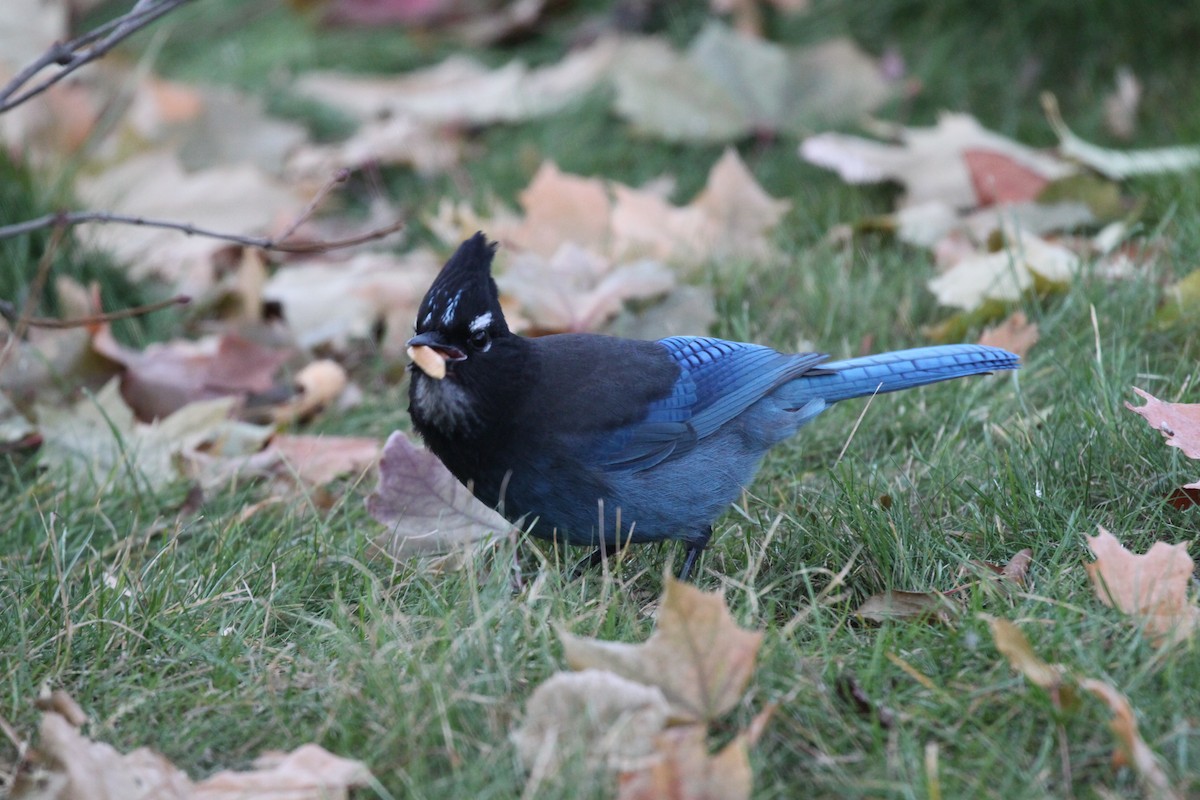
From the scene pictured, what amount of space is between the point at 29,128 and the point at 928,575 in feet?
15.6


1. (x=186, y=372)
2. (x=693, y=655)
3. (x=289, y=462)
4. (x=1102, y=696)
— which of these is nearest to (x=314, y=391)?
(x=186, y=372)

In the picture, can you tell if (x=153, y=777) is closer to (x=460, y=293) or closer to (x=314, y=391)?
(x=460, y=293)

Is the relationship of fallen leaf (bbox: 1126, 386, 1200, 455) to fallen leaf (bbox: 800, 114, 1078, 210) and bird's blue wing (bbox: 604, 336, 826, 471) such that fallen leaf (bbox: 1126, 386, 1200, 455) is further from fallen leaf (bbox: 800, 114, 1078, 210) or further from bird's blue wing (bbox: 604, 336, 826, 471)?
fallen leaf (bbox: 800, 114, 1078, 210)

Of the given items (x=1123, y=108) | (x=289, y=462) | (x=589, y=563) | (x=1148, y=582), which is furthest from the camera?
(x=1123, y=108)

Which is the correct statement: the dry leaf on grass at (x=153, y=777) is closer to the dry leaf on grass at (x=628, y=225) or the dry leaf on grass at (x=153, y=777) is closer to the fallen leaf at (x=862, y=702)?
the fallen leaf at (x=862, y=702)

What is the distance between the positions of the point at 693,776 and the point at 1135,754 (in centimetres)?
68

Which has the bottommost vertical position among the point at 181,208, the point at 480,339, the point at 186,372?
the point at 186,372

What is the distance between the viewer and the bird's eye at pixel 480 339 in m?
2.96

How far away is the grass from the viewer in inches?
88.0

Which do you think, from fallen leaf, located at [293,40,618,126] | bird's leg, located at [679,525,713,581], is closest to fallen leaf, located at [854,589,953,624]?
bird's leg, located at [679,525,713,581]

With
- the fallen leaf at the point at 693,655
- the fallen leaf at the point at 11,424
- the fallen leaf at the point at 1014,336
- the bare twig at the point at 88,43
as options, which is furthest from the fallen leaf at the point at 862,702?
the fallen leaf at the point at 11,424

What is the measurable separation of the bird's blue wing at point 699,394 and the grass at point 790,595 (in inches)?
9.5

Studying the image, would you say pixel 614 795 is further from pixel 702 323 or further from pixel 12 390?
pixel 12 390

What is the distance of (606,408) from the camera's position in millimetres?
3109
